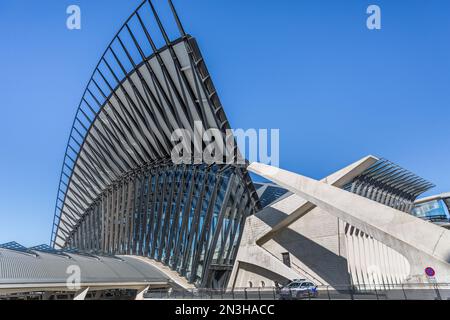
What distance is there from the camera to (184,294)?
22.2 meters

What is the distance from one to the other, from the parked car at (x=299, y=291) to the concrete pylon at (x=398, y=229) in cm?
500

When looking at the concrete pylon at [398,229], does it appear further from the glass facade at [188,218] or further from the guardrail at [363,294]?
the glass facade at [188,218]

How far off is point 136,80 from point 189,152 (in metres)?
9.78

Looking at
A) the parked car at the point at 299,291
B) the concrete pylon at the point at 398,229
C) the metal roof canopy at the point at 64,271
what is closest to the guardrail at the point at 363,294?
the parked car at the point at 299,291

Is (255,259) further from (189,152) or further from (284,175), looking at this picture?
(189,152)

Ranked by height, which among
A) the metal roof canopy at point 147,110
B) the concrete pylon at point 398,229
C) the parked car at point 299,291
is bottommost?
the parked car at point 299,291

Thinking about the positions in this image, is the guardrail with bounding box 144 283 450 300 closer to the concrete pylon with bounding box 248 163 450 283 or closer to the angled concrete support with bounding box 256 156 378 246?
the concrete pylon with bounding box 248 163 450 283

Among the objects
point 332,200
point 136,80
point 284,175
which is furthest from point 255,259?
point 136,80

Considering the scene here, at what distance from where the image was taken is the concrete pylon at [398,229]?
44.4 feet

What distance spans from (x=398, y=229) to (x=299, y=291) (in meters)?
7.22

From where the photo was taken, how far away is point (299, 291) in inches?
749

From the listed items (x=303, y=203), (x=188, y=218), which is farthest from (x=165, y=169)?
(x=303, y=203)

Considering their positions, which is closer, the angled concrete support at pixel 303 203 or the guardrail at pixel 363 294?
the guardrail at pixel 363 294

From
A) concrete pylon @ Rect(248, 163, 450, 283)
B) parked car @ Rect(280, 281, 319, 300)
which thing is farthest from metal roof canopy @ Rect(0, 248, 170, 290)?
concrete pylon @ Rect(248, 163, 450, 283)
